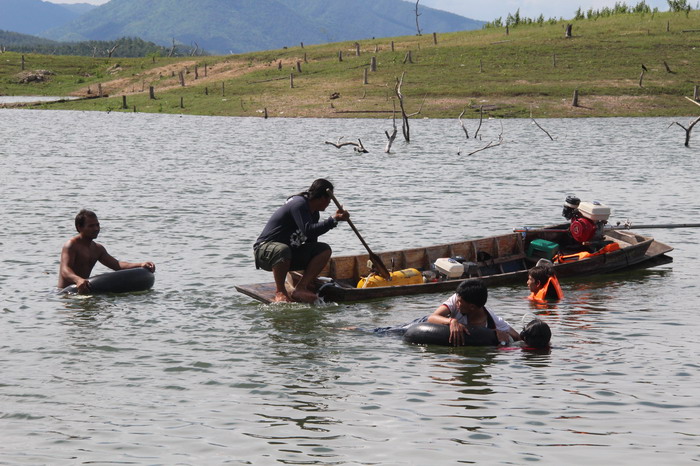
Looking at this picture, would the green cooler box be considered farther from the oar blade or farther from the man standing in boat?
the man standing in boat

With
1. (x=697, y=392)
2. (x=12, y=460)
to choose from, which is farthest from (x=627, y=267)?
(x=12, y=460)

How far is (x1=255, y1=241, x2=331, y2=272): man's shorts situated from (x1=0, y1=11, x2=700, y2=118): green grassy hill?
53.4 metres

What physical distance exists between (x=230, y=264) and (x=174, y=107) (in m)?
64.3

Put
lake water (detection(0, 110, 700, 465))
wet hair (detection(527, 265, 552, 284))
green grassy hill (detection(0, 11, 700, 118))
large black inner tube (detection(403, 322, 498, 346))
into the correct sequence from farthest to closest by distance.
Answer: green grassy hill (detection(0, 11, 700, 118)) < wet hair (detection(527, 265, 552, 284)) < large black inner tube (detection(403, 322, 498, 346)) < lake water (detection(0, 110, 700, 465))

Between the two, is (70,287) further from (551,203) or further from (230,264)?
(551,203)

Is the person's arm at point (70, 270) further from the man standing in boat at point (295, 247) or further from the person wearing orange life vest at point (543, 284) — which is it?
the person wearing orange life vest at point (543, 284)

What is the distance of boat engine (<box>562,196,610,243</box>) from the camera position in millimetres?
20344

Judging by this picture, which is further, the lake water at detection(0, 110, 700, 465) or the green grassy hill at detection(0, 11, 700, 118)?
the green grassy hill at detection(0, 11, 700, 118)

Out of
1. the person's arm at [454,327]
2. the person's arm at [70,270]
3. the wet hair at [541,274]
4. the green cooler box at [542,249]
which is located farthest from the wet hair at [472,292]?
the green cooler box at [542,249]

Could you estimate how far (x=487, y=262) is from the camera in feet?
65.9

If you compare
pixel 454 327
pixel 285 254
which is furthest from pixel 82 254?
pixel 454 327

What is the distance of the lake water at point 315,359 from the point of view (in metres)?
10.4

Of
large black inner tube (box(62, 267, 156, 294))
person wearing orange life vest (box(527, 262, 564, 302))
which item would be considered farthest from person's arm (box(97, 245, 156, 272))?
person wearing orange life vest (box(527, 262, 564, 302))

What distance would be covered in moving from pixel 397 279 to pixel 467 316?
4052 mm
